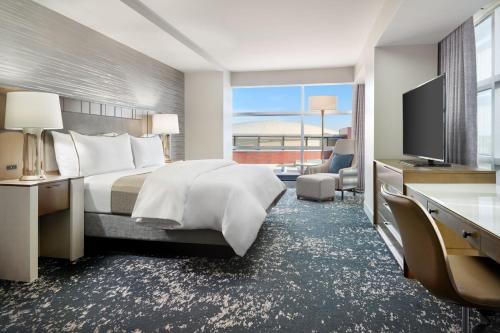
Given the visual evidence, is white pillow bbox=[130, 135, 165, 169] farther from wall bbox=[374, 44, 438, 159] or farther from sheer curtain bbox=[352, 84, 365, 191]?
sheer curtain bbox=[352, 84, 365, 191]

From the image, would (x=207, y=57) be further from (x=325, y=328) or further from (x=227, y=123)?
(x=325, y=328)

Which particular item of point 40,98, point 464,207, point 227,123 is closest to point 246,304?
point 464,207

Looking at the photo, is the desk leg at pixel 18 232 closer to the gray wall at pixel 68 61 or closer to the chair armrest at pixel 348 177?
the gray wall at pixel 68 61

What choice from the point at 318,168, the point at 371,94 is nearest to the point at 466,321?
the point at 371,94

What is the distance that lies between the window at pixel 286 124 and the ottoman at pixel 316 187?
155 cm

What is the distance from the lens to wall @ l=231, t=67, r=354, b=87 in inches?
281

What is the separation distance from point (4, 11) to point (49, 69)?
637mm

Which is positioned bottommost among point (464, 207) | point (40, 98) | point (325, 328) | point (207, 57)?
point (325, 328)

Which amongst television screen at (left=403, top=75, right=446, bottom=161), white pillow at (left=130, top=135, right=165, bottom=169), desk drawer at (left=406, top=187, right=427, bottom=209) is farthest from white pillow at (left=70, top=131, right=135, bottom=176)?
television screen at (left=403, top=75, right=446, bottom=161)

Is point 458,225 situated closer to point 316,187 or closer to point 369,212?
point 369,212

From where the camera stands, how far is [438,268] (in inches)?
50.4

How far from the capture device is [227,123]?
7344mm

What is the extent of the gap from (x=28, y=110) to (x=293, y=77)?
5.52m

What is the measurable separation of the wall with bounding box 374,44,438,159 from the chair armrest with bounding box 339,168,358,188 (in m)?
1.75
